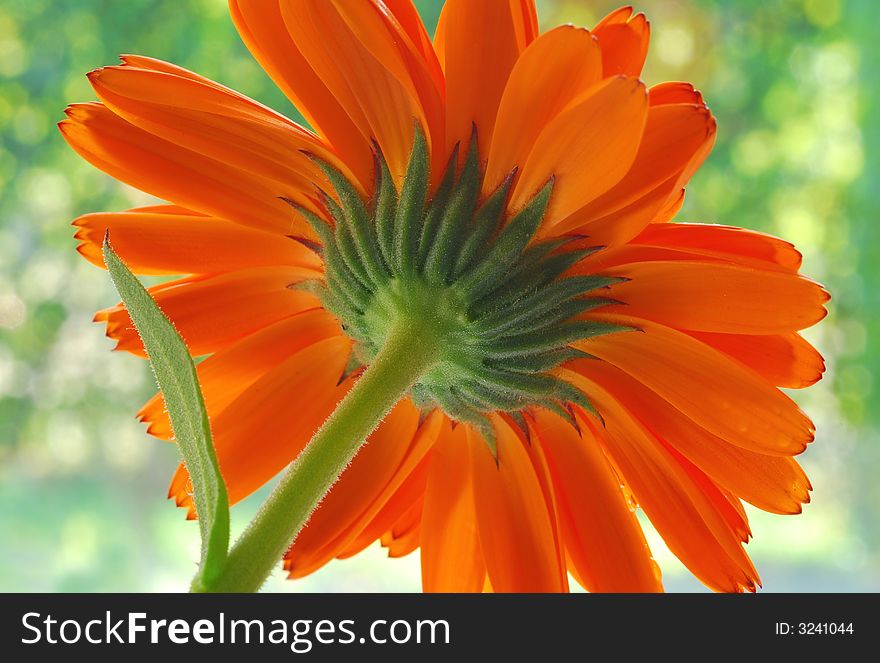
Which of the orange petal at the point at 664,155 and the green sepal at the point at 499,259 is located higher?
the orange petal at the point at 664,155

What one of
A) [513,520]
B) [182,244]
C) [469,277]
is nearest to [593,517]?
[513,520]

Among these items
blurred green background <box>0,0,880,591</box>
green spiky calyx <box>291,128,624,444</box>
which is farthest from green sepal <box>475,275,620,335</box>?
blurred green background <box>0,0,880,591</box>

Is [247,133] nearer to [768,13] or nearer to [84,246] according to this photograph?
[84,246]

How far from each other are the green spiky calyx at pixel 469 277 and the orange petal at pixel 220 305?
65 millimetres

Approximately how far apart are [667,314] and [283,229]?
0.67 feet

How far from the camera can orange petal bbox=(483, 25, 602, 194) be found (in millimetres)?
393

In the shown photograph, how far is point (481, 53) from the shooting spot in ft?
1.43

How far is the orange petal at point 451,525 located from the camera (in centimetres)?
52

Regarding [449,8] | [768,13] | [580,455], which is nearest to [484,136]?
[449,8]

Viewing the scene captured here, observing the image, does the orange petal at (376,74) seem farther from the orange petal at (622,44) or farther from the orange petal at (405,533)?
the orange petal at (405,533)

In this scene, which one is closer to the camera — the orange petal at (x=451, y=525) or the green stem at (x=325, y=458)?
the green stem at (x=325, y=458)

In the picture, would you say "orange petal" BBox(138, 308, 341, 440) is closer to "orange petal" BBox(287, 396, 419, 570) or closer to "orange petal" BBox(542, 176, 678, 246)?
"orange petal" BBox(287, 396, 419, 570)

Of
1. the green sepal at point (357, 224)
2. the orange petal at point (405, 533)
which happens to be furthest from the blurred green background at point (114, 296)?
the green sepal at point (357, 224)
